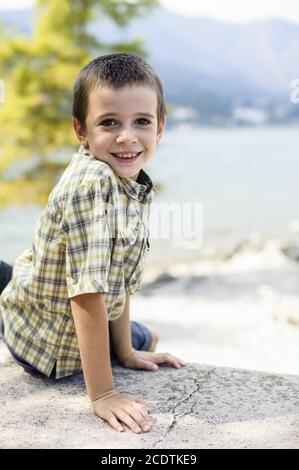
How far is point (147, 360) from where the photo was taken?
193 centimetres

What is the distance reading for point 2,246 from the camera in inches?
422

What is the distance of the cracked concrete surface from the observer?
143cm

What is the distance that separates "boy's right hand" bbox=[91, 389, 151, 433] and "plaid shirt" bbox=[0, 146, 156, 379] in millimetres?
219

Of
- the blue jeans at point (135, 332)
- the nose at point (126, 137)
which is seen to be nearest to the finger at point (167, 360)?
the blue jeans at point (135, 332)

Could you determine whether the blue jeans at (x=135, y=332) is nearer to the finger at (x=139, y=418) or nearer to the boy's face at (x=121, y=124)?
the finger at (x=139, y=418)

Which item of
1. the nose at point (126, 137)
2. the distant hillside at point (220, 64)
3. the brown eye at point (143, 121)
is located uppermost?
the distant hillside at point (220, 64)

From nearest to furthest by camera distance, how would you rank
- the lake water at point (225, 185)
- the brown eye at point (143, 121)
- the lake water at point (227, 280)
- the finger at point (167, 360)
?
1. the brown eye at point (143, 121)
2. the finger at point (167, 360)
3. the lake water at point (227, 280)
4. the lake water at point (225, 185)

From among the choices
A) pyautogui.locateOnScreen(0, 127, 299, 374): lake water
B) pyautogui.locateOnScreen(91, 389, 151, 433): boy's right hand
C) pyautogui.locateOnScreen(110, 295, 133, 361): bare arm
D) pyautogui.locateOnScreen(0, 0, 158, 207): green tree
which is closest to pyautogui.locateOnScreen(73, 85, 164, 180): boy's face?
pyautogui.locateOnScreen(110, 295, 133, 361): bare arm

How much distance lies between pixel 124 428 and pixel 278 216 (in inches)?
632

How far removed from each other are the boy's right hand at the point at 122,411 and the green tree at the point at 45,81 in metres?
6.59

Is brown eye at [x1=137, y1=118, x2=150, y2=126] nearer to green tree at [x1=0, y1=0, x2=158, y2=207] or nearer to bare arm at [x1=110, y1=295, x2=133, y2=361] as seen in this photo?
bare arm at [x1=110, y1=295, x2=133, y2=361]

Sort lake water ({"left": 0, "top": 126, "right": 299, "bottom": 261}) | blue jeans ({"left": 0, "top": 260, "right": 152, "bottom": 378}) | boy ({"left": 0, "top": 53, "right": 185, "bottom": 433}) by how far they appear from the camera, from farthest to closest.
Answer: lake water ({"left": 0, "top": 126, "right": 299, "bottom": 261}) → blue jeans ({"left": 0, "top": 260, "right": 152, "bottom": 378}) → boy ({"left": 0, "top": 53, "right": 185, "bottom": 433})

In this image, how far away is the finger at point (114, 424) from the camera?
1.47 meters
